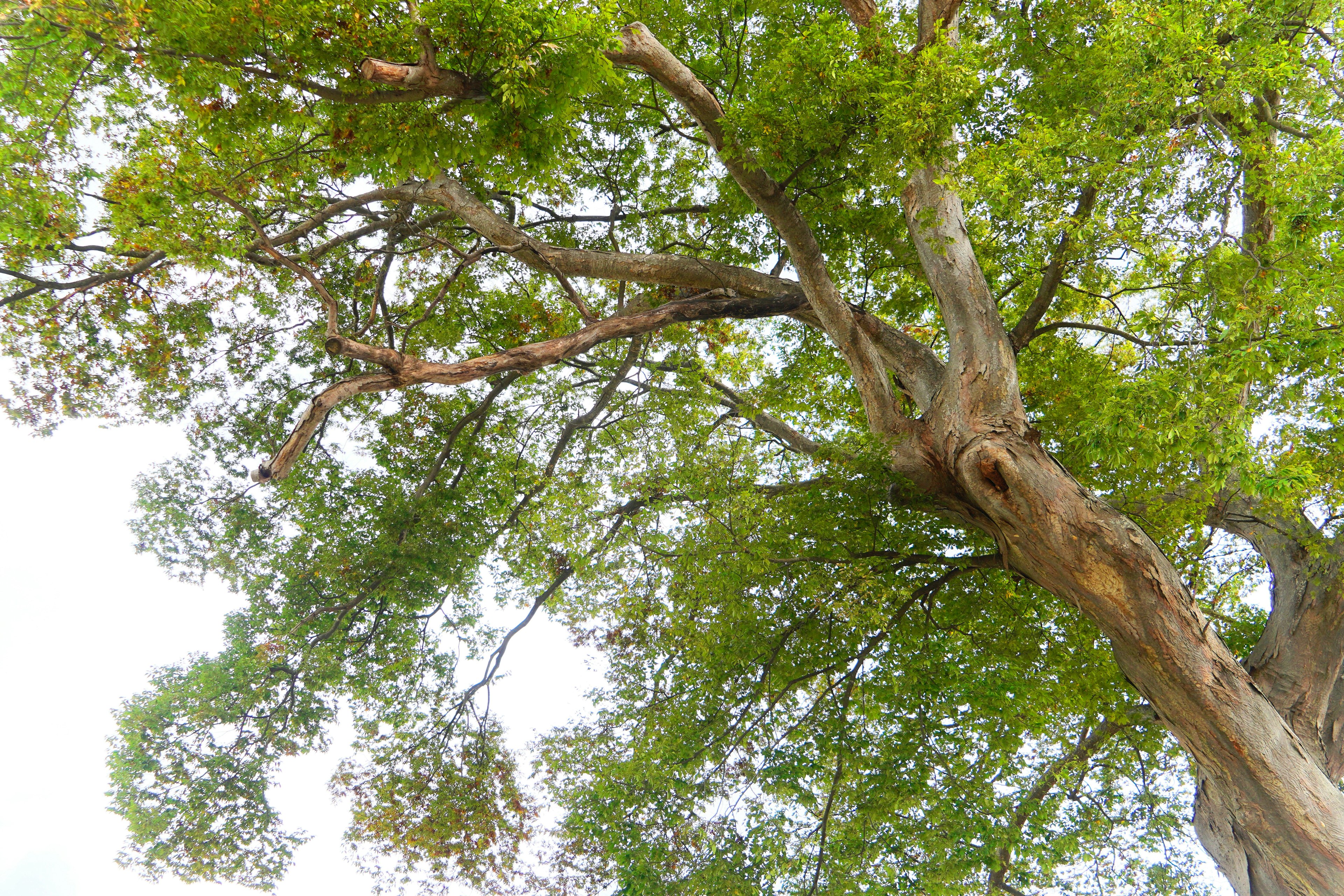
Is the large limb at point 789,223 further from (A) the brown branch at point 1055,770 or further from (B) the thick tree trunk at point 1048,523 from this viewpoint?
(A) the brown branch at point 1055,770

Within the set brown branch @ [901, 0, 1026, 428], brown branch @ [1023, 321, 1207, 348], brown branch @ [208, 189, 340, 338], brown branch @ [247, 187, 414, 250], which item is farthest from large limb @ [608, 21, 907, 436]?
brown branch @ [247, 187, 414, 250]

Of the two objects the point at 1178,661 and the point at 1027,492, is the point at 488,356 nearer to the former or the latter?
the point at 1027,492

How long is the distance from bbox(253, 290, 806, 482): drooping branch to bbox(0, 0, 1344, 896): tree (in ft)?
0.14

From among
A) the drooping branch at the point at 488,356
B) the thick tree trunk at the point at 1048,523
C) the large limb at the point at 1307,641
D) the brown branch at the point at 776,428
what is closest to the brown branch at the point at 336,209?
the drooping branch at the point at 488,356

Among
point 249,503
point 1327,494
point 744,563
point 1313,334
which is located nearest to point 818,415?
point 744,563

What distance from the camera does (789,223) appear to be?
5.35 metres

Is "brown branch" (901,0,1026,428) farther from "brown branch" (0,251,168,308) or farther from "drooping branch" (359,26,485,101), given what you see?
"brown branch" (0,251,168,308)

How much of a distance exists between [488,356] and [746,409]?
2.82 m

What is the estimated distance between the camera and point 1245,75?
412cm

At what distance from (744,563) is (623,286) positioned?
3.25 m

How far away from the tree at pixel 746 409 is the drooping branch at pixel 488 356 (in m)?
0.04

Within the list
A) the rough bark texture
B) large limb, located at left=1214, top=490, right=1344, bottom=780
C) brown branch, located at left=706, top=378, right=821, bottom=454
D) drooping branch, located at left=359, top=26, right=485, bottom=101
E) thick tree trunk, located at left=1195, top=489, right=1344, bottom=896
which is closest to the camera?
drooping branch, located at left=359, top=26, right=485, bottom=101

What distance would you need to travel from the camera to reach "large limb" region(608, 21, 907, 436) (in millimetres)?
4973

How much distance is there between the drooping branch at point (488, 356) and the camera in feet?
12.3
